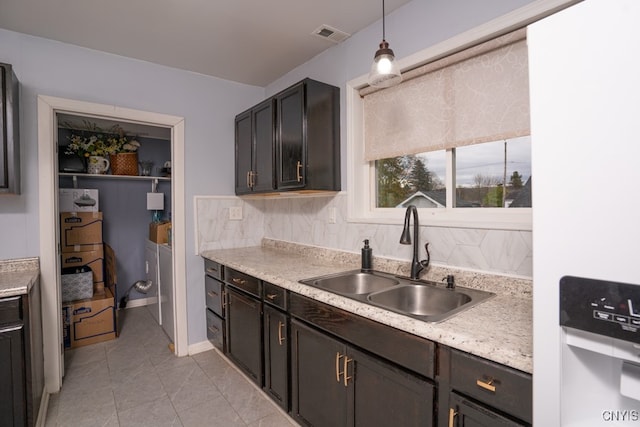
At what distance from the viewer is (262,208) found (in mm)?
3225

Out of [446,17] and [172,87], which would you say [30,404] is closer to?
[172,87]

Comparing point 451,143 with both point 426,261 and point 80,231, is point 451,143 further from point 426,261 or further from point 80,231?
point 80,231

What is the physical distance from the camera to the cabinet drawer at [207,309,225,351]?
258cm

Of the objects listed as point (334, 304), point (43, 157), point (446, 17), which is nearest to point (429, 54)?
point (446, 17)

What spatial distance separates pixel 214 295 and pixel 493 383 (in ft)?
7.33

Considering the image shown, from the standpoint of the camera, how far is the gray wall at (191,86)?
5.93 ft

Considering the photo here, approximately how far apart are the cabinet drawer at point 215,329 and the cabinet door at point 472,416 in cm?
195

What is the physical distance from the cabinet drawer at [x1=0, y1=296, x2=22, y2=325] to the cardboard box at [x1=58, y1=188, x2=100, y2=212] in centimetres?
200

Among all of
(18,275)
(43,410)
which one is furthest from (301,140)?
(43,410)

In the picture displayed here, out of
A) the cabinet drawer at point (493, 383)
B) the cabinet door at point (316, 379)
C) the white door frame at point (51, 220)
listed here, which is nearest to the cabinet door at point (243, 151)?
the white door frame at point (51, 220)

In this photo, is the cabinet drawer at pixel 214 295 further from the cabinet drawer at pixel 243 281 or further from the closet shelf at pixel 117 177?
the closet shelf at pixel 117 177

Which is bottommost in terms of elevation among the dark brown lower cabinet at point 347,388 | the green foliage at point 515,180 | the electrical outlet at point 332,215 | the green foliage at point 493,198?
the dark brown lower cabinet at point 347,388

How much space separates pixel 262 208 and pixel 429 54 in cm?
204

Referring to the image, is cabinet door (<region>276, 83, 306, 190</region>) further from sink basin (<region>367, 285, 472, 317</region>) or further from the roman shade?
sink basin (<region>367, 285, 472, 317</region>)
